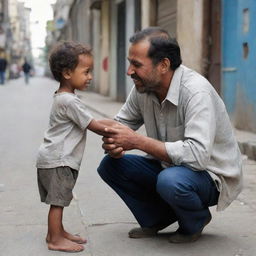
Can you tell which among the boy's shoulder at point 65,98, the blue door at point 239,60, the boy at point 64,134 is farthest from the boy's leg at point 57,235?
the blue door at point 239,60

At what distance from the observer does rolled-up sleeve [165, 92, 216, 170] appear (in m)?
3.44

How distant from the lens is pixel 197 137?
11.2ft

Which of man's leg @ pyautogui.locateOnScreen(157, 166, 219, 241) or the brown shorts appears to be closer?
man's leg @ pyautogui.locateOnScreen(157, 166, 219, 241)

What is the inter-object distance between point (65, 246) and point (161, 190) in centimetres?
69

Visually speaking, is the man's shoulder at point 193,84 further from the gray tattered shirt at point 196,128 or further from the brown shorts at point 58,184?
the brown shorts at point 58,184

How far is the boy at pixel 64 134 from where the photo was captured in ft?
11.9

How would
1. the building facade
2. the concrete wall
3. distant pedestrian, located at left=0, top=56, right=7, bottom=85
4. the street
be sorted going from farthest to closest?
distant pedestrian, located at left=0, top=56, right=7, bottom=85 < the concrete wall < the building facade < the street

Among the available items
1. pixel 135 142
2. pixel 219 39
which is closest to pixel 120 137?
pixel 135 142

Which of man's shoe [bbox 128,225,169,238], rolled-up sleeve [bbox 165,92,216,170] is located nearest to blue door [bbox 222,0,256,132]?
man's shoe [bbox 128,225,169,238]

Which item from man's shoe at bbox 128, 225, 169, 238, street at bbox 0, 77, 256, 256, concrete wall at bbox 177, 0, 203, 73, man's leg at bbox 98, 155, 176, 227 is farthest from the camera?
concrete wall at bbox 177, 0, 203, 73

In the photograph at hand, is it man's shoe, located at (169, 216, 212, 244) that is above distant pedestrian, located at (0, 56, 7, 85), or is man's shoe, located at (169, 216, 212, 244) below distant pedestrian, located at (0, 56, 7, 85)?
above

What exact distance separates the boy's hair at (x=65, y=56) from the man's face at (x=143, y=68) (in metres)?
0.28

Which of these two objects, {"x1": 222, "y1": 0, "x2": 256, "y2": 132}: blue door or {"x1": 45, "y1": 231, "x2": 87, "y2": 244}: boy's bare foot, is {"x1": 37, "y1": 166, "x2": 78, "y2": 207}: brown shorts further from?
{"x1": 222, "y1": 0, "x2": 256, "y2": 132}: blue door

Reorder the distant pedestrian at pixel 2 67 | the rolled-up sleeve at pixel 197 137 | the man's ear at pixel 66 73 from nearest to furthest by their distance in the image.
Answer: the rolled-up sleeve at pixel 197 137 → the man's ear at pixel 66 73 → the distant pedestrian at pixel 2 67
